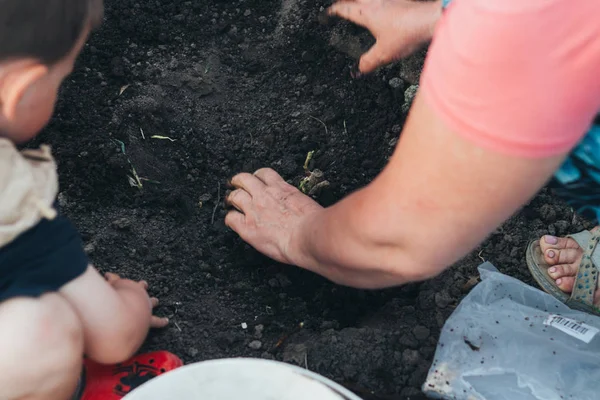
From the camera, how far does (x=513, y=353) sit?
1508 mm

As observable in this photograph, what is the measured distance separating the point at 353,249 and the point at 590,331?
621mm

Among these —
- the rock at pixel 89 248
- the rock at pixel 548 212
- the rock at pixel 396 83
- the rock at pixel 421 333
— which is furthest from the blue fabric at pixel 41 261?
the rock at pixel 548 212

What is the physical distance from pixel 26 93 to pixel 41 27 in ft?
0.40

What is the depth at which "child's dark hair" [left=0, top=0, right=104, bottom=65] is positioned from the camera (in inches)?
40.7

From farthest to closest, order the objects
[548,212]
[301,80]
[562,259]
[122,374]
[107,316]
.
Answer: [301,80] < [548,212] < [562,259] < [122,374] < [107,316]

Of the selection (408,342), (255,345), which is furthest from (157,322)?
(408,342)

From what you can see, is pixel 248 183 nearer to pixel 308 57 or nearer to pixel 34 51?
pixel 308 57

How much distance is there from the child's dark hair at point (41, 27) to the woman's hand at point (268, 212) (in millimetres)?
714

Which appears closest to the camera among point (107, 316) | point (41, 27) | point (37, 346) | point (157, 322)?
point (41, 27)

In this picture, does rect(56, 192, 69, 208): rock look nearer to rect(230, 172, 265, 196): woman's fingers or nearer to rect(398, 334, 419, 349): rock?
rect(230, 172, 265, 196): woman's fingers

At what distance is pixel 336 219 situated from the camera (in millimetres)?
1386

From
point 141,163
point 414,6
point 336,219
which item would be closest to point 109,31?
point 141,163

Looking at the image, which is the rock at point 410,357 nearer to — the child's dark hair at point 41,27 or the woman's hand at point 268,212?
the woman's hand at point 268,212

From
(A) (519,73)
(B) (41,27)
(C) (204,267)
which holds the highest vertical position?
(A) (519,73)
